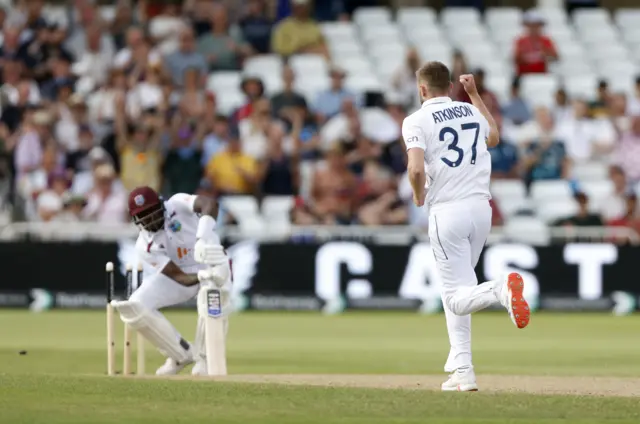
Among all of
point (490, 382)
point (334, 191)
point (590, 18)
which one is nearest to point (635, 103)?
point (590, 18)

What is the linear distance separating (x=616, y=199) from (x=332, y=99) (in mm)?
4143

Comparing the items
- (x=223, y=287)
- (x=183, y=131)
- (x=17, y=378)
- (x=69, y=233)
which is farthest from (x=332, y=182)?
(x=17, y=378)

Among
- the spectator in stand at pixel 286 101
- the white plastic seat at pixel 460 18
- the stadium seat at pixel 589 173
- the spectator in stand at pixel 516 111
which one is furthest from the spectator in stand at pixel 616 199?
the white plastic seat at pixel 460 18

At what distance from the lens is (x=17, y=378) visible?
10242 mm

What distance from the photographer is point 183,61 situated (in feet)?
70.9

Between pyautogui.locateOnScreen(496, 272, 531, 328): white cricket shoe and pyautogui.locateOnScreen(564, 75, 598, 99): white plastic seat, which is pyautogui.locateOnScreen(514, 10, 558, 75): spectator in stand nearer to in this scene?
pyautogui.locateOnScreen(564, 75, 598, 99): white plastic seat

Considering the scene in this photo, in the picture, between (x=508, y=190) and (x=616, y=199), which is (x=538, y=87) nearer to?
(x=508, y=190)

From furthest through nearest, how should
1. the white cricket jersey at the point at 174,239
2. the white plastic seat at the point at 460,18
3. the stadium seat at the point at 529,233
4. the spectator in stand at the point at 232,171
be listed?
the white plastic seat at the point at 460,18, the spectator in stand at the point at 232,171, the stadium seat at the point at 529,233, the white cricket jersey at the point at 174,239

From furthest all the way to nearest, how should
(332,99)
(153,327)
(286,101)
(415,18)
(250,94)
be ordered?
1. (415,18)
2. (332,99)
3. (286,101)
4. (250,94)
5. (153,327)

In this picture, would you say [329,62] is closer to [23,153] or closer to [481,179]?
[23,153]

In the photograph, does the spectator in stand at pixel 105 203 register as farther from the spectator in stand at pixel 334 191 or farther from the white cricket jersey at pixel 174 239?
the white cricket jersey at pixel 174 239

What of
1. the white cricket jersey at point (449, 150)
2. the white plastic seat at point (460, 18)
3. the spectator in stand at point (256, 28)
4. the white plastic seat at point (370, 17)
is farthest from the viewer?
the white plastic seat at point (460, 18)

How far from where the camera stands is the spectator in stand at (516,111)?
2162cm

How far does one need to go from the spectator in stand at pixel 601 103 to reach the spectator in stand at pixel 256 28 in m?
4.84
